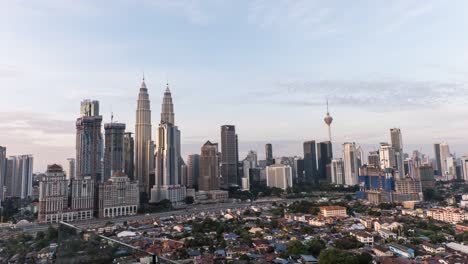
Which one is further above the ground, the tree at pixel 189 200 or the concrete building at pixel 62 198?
the concrete building at pixel 62 198

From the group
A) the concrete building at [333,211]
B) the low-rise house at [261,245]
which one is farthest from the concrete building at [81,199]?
the concrete building at [333,211]

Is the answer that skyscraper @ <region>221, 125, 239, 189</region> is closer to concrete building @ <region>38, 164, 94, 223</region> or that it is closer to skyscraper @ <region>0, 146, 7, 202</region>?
concrete building @ <region>38, 164, 94, 223</region>

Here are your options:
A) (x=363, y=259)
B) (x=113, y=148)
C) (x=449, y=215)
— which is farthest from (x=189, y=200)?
(x=363, y=259)

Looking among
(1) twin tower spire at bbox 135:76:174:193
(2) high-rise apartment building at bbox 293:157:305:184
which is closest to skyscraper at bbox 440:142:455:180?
(2) high-rise apartment building at bbox 293:157:305:184

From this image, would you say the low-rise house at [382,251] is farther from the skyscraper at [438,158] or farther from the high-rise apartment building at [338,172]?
the skyscraper at [438,158]

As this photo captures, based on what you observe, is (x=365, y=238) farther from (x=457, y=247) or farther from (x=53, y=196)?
(x=53, y=196)

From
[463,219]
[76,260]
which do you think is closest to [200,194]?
[463,219]
